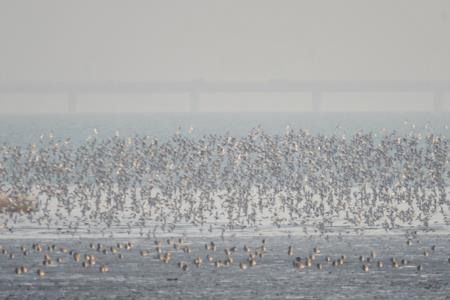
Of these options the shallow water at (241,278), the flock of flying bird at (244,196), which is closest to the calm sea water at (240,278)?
the shallow water at (241,278)

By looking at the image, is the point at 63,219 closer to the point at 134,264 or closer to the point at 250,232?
the point at 250,232

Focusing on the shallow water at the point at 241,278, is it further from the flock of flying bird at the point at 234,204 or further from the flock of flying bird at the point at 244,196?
the flock of flying bird at the point at 244,196

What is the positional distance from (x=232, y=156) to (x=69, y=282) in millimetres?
33864

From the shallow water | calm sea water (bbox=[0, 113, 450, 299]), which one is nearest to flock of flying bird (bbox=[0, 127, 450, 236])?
the shallow water

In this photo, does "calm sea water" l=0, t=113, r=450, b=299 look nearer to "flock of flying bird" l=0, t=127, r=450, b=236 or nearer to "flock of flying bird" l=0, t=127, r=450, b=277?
"flock of flying bird" l=0, t=127, r=450, b=277

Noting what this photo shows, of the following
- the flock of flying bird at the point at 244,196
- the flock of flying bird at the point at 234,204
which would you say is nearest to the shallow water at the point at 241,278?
the flock of flying bird at the point at 234,204

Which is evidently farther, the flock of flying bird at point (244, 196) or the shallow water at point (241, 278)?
the flock of flying bird at point (244, 196)

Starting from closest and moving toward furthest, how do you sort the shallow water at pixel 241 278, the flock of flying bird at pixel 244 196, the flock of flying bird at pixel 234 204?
the shallow water at pixel 241 278 → the flock of flying bird at pixel 234 204 → the flock of flying bird at pixel 244 196

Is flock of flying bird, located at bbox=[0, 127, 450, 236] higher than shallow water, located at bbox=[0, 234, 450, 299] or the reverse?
higher

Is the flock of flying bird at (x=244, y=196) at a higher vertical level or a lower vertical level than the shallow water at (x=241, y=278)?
higher

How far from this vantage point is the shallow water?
43.9m

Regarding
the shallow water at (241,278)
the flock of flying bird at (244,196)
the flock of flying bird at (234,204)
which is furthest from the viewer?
the flock of flying bird at (244,196)

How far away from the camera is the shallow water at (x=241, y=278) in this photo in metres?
43.9

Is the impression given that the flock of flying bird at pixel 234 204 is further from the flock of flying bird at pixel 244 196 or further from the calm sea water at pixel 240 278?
the calm sea water at pixel 240 278
